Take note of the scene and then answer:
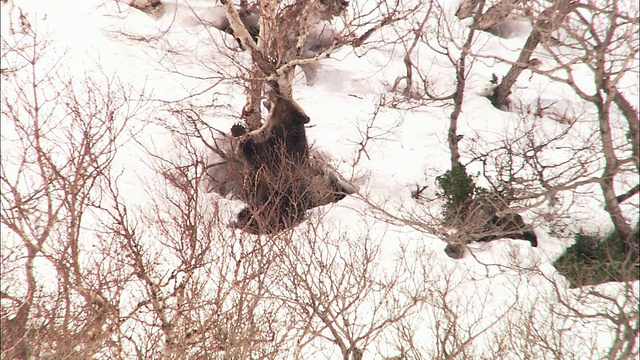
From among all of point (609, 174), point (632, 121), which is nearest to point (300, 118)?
point (609, 174)

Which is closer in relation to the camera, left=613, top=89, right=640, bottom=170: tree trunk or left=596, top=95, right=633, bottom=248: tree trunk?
left=596, top=95, right=633, bottom=248: tree trunk

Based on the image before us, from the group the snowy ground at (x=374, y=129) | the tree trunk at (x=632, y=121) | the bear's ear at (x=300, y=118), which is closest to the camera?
the snowy ground at (x=374, y=129)

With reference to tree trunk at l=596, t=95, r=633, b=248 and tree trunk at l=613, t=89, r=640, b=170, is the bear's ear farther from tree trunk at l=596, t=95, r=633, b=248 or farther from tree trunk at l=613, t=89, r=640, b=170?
tree trunk at l=613, t=89, r=640, b=170

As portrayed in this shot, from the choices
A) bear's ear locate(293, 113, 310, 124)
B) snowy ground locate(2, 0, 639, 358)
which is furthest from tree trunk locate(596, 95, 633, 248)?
bear's ear locate(293, 113, 310, 124)

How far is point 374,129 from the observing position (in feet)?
54.8

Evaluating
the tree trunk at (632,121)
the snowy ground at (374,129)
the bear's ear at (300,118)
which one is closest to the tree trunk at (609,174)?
the tree trunk at (632,121)

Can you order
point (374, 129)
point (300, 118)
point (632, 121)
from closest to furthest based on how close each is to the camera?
point (632, 121) < point (300, 118) < point (374, 129)

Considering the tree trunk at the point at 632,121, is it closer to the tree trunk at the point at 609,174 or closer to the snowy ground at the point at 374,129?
the tree trunk at the point at 609,174

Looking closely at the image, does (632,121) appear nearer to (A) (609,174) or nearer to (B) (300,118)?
(A) (609,174)

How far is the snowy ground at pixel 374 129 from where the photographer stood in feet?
38.7

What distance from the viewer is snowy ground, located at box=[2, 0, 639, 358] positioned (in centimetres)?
1178

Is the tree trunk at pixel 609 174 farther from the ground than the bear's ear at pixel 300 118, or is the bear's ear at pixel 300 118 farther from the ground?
the bear's ear at pixel 300 118

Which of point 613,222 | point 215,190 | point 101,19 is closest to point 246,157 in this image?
point 215,190

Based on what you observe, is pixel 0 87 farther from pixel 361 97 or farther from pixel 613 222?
pixel 613 222
